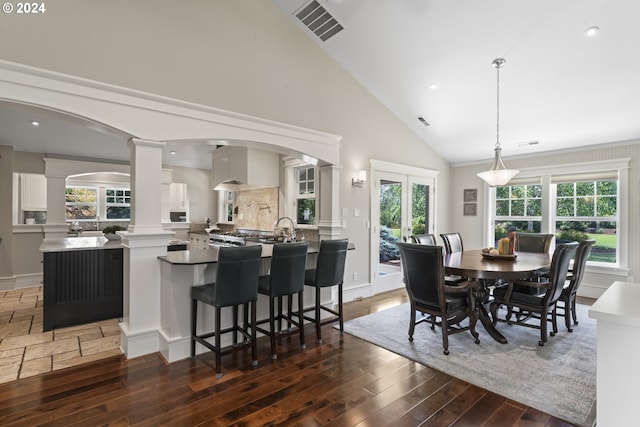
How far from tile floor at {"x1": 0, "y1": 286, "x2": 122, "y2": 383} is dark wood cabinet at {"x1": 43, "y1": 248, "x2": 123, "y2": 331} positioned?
0.12 m

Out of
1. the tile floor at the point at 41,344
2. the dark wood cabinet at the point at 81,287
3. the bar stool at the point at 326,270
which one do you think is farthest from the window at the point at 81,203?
the bar stool at the point at 326,270

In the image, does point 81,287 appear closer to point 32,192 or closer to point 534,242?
point 32,192

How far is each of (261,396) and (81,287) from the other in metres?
2.81

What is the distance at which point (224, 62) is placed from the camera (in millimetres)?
3389

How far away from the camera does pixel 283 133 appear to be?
3848 millimetres

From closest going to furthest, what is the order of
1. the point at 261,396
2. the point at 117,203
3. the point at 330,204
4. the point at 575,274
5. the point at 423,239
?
the point at 261,396 < the point at 575,274 < the point at 423,239 < the point at 330,204 < the point at 117,203

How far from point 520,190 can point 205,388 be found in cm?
598

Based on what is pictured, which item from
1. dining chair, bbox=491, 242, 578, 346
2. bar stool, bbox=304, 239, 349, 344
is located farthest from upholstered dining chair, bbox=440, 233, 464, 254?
bar stool, bbox=304, 239, 349, 344

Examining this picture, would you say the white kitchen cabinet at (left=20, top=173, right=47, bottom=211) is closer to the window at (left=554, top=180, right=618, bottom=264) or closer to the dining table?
the dining table

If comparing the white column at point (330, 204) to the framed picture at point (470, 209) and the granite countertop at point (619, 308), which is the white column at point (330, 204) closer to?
the granite countertop at point (619, 308)

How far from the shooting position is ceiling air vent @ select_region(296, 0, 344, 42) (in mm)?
3623

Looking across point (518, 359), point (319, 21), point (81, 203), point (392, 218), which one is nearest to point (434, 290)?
point (518, 359)

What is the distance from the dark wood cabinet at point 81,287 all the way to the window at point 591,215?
22.4 feet

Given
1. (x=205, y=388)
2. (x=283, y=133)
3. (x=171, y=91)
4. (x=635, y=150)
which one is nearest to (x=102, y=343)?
(x=205, y=388)
